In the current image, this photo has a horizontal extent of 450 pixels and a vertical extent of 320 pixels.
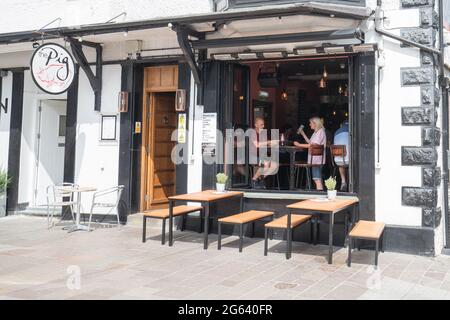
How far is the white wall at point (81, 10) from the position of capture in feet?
26.8

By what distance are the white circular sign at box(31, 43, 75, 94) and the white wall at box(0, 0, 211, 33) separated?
3.68 feet

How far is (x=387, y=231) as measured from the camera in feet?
22.0

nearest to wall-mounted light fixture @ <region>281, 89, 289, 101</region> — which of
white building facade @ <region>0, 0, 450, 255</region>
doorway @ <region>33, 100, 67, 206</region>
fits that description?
white building facade @ <region>0, 0, 450, 255</region>

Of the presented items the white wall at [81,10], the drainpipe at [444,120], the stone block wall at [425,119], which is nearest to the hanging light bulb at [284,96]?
the white wall at [81,10]

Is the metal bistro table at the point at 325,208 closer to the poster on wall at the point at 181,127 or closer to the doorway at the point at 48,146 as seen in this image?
the poster on wall at the point at 181,127

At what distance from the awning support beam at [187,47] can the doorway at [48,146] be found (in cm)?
382

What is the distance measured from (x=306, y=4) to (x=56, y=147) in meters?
6.59

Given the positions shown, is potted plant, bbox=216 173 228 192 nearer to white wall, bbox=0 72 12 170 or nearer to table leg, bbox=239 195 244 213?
table leg, bbox=239 195 244 213

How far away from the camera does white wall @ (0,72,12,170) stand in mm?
10008

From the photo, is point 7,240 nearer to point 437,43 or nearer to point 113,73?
point 113,73

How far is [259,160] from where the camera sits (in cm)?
856
